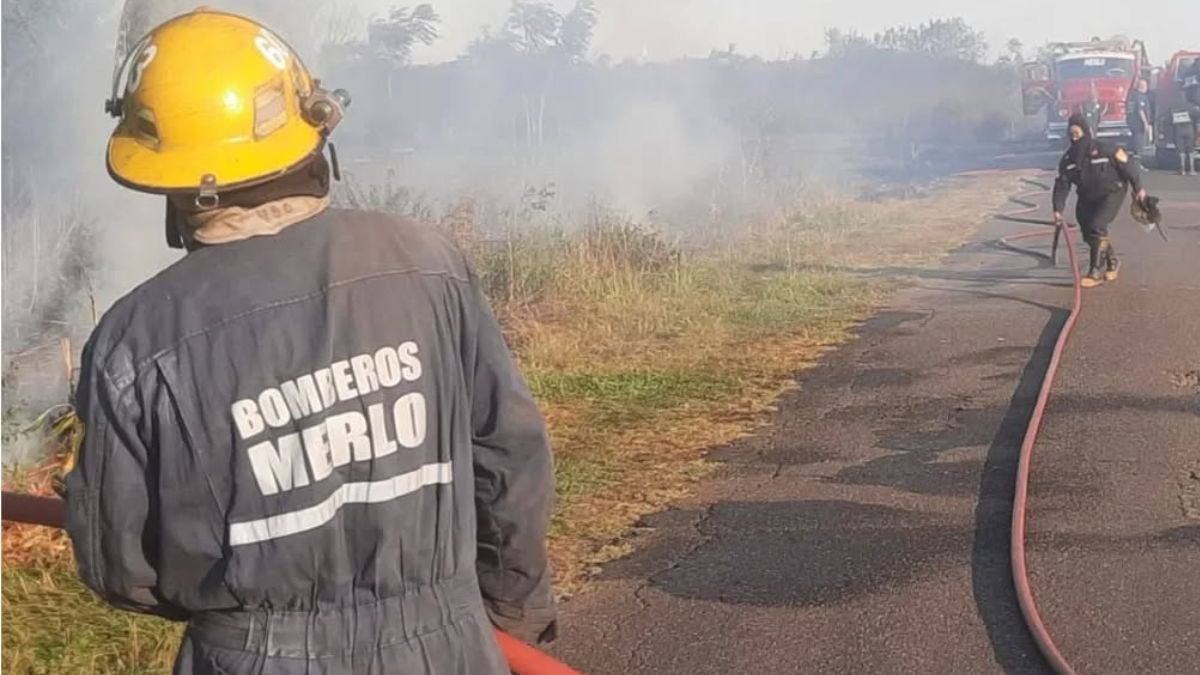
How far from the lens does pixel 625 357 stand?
9.92 m

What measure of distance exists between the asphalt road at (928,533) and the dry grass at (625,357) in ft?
0.97

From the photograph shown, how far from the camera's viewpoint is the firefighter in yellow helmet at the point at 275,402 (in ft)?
6.73

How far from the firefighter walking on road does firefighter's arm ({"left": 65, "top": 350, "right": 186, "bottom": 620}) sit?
1156 cm

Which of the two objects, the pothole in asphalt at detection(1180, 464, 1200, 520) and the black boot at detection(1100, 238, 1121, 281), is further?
the black boot at detection(1100, 238, 1121, 281)

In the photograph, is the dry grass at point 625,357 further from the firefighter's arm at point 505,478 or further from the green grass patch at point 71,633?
the firefighter's arm at point 505,478

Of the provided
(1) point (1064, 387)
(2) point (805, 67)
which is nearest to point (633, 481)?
(1) point (1064, 387)

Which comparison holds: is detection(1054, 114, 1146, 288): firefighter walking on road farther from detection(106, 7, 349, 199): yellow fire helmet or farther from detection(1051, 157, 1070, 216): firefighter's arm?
detection(106, 7, 349, 199): yellow fire helmet

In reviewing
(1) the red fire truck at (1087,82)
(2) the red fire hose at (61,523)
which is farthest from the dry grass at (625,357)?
(1) the red fire truck at (1087,82)

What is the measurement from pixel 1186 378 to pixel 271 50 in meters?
7.69

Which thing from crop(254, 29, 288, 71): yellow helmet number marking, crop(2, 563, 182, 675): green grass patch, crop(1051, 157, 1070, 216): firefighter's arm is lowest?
crop(2, 563, 182, 675): green grass patch

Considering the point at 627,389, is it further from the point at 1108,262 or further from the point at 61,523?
the point at 61,523

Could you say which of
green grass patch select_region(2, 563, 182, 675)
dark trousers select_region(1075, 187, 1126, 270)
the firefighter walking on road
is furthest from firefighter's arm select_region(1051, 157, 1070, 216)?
green grass patch select_region(2, 563, 182, 675)

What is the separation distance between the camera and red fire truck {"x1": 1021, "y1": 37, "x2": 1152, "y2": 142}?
103ft

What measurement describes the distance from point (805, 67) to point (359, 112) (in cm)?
2801
